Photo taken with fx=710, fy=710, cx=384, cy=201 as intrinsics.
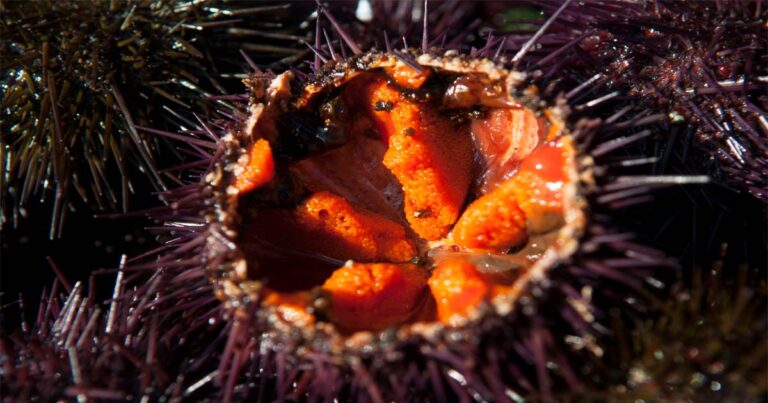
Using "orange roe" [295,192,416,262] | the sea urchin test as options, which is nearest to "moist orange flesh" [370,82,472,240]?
the sea urchin test

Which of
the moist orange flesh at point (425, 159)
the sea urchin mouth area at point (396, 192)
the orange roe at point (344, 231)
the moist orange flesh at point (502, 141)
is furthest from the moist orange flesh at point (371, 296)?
the moist orange flesh at point (502, 141)

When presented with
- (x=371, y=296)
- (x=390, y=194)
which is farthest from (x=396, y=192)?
(x=371, y=296)

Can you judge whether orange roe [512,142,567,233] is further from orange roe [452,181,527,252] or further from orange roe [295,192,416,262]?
orange roe [295,192,416,262]

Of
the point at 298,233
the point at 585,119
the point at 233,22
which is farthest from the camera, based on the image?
the point at 233,22

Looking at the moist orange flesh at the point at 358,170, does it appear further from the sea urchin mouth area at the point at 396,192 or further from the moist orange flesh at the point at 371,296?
the moist orange flesh at the point at 371,296

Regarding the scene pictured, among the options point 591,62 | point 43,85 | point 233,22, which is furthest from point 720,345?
point 43,85

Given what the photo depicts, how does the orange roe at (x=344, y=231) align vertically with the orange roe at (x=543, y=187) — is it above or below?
below

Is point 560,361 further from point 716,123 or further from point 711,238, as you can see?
point 716,123

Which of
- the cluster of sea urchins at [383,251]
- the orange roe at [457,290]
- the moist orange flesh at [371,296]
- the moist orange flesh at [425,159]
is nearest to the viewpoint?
the cluster of sea urchins at [383,251]
